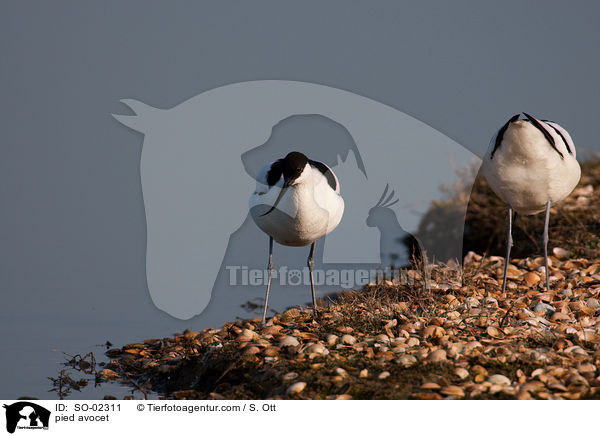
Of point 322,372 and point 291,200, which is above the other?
point 291,200

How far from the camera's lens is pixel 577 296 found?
662 cm

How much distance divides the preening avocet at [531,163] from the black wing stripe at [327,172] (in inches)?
66.2

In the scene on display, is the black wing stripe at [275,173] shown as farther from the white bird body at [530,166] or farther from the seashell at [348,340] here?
the white bird body at [530,166]

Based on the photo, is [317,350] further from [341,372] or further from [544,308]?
[544,308]

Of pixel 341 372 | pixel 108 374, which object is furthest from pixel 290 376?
pixel 108 374

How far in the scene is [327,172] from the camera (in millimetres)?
6473

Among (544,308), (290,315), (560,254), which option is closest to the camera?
(544,308)

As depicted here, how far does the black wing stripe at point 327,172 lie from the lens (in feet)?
20.9

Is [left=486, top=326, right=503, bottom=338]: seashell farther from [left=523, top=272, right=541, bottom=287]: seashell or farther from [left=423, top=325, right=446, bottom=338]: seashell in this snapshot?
[left=523, top=272, right=541, bottom=287]: seashell

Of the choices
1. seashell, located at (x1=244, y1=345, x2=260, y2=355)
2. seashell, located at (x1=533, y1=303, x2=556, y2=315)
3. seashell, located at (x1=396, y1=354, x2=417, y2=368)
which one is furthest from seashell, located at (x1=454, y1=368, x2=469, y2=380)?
seashell, located at (x1=533, y1=303, x2=556, y2=315)
